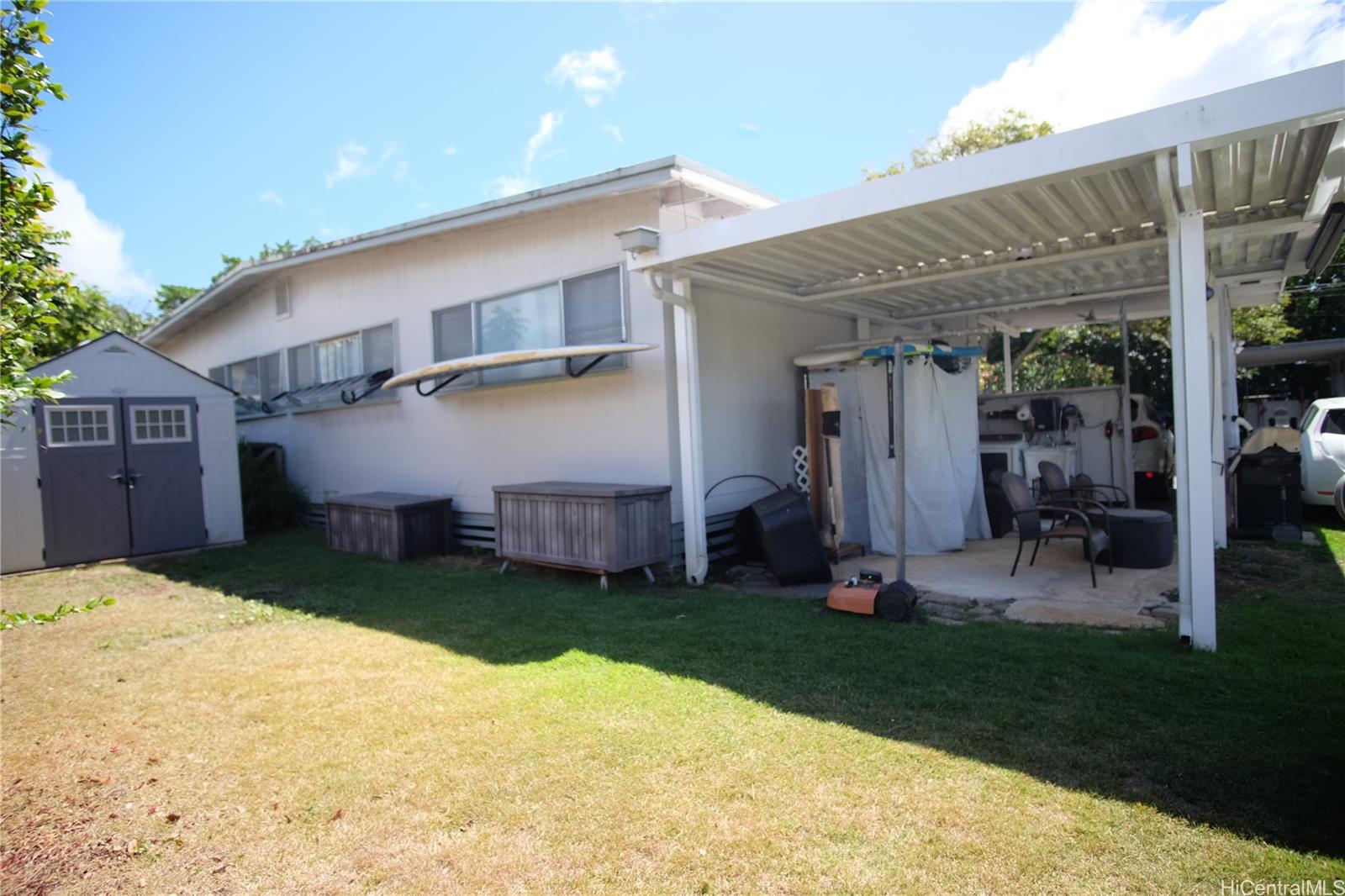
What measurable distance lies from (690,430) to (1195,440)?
379 cm

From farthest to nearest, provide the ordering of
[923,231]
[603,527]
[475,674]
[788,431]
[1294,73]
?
[788,431] < [603,527] < [923,231] < [475,674] < [1294,73]

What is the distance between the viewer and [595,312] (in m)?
7.95

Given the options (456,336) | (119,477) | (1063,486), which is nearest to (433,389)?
(456,336)

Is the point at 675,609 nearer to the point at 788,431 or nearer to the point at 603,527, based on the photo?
the point at 603,527

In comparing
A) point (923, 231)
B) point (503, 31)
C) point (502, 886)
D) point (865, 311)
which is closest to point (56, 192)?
point (502, 886)

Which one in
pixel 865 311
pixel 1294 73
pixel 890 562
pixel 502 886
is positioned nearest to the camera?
pixel 502 886

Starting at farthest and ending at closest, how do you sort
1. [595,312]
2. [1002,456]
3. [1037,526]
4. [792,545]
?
[1002,456], [595,312], [792,545], [1037,526]

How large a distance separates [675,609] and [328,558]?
535cm

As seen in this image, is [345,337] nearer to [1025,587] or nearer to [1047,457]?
[1025,587]

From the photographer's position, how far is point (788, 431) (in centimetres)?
903

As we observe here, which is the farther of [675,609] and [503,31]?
[503,31]

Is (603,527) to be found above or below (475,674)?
above

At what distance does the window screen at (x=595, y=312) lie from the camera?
773 cm

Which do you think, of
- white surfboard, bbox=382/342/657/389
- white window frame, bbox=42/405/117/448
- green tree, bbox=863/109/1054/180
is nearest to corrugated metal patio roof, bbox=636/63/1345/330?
white surfboard, bbox=382/342/657/389
